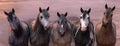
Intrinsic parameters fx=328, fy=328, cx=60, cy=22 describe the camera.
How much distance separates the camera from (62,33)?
291cm

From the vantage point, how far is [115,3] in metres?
4.52

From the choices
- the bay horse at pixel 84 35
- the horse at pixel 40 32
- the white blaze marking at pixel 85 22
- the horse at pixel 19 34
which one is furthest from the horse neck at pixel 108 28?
the horse at pixel 19 34

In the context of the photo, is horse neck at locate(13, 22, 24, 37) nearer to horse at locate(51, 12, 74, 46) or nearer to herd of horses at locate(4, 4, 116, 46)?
herd of horses at locate(4, 4, 116, 46)

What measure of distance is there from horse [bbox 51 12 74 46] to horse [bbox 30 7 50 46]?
7 centimetres

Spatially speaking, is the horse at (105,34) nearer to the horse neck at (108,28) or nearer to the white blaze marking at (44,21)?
the horse neck at (108,28)

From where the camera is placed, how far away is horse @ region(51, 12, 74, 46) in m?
2.88

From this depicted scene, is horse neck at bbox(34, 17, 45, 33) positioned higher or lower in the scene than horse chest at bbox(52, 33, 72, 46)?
higher

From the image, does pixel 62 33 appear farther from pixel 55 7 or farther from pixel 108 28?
pixel 55 7

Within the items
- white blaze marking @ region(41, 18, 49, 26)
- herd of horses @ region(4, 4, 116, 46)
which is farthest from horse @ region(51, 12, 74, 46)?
white blaze marking @ region(41, 18, 49, 26)

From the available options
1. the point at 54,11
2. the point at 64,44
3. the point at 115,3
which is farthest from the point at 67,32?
the point at 115,3

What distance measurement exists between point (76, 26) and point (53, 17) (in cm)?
100

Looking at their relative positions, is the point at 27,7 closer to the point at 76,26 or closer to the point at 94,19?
the point at 94,19

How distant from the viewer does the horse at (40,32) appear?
2873 millimetres

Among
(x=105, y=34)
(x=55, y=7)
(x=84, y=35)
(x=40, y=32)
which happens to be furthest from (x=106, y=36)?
(x=55, y=7)
